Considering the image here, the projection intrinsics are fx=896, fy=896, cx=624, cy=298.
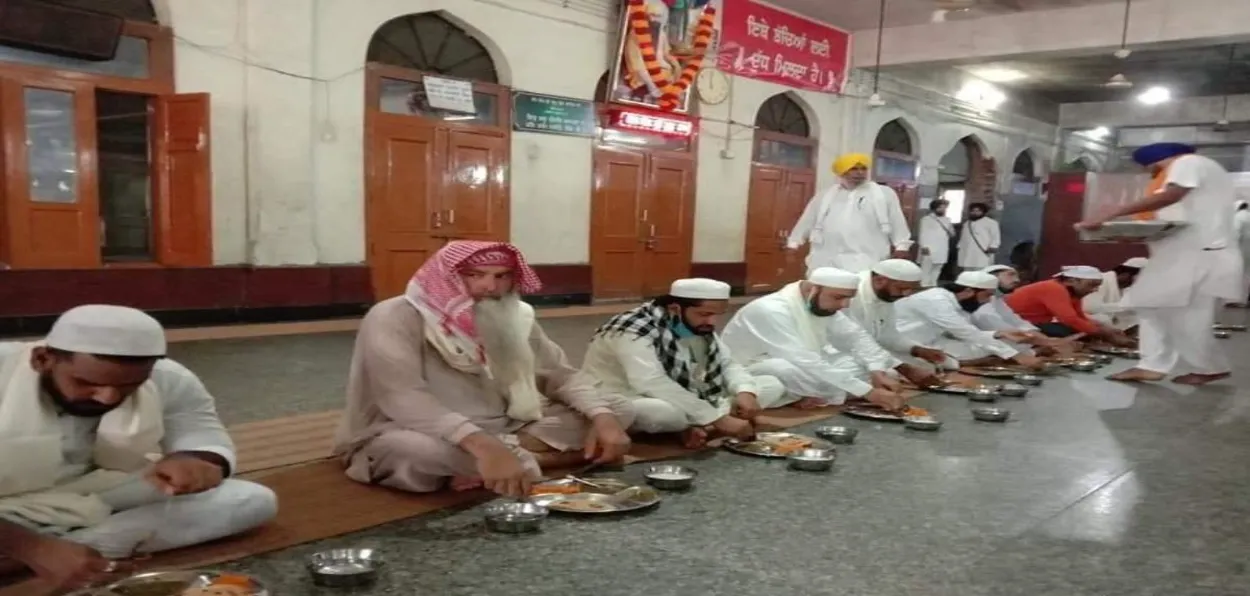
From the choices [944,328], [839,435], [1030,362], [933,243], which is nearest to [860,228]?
[944,328]

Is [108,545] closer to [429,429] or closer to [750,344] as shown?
[429,429]

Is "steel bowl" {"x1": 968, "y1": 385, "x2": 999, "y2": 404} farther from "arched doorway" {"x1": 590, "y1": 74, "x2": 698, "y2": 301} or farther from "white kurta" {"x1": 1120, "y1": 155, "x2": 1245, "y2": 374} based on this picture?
"arched doorway" {"x1": 590, "y1": 74, "x2": 698, "y2": 301}

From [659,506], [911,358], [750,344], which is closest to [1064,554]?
[659,506]

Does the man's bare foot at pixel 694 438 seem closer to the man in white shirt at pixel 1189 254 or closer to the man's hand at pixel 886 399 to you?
the man's hand at pixel 886 399

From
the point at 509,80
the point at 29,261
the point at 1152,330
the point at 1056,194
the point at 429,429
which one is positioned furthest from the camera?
the point at 1056,194

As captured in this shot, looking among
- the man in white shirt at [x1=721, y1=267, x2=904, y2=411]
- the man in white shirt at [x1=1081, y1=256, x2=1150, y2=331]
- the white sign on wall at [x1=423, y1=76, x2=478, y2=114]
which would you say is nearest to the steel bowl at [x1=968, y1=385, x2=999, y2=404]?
the man in white shirt at [x1=721, y1=267, x2=904, y2=411]

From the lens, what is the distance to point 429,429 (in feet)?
8.27

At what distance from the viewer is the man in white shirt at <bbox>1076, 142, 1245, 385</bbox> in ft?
15.8

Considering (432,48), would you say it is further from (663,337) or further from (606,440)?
(606,440)

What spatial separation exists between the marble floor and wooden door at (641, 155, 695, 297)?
5.66 m

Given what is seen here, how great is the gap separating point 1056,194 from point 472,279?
1126cm

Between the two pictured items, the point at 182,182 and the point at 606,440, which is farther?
the point at 182,182

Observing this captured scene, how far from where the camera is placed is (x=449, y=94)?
748cm

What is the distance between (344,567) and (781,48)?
→ 30.8 feet
